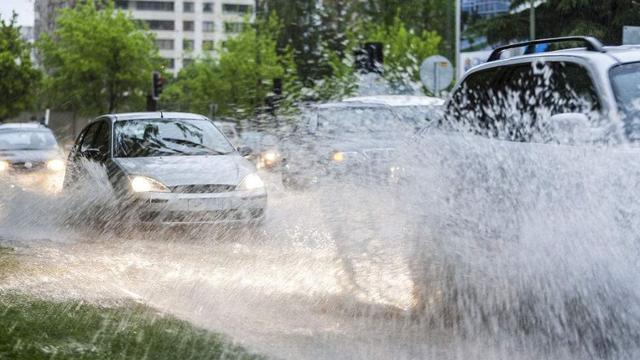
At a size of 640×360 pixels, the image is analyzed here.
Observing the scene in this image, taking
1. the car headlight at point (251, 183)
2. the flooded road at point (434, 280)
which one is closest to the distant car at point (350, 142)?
the flooded road at point (434, 280)

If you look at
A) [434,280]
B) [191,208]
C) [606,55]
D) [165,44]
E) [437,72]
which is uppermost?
[165,44]

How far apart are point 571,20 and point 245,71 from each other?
30354 mm

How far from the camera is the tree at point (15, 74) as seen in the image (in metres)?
53.7

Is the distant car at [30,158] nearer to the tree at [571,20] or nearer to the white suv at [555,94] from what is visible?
the white suv at [555,94]

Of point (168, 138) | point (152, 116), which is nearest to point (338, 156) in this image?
point (168, 138)

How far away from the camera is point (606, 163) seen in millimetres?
4699

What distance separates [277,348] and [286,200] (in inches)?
277

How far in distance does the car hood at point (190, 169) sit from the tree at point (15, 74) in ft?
144

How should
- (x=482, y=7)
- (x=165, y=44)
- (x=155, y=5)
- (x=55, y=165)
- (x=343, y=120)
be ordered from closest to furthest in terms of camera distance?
(x=343, y=120) < (x=55, y=165) < (x=482, y=7) < (x=155, y=5) < (x=165, y=44)

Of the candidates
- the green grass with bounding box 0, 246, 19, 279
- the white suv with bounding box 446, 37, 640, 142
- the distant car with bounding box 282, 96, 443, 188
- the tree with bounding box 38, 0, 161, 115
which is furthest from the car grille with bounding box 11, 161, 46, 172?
the tree with bounding box 38, 0, 161, 115

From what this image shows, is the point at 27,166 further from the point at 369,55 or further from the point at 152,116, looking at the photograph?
the point at 152,116

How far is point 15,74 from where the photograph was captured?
56.4 metres

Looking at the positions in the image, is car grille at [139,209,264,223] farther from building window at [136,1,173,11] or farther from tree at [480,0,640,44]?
building window at [136,1,173,11]

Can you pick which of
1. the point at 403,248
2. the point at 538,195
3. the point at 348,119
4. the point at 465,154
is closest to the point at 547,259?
the point at 538,195
